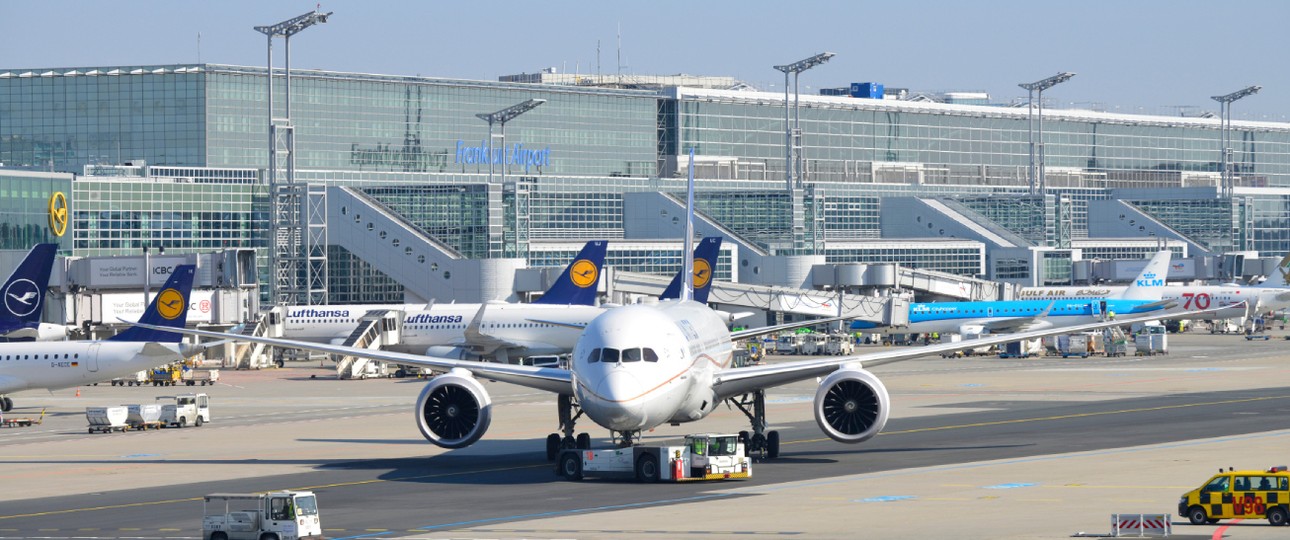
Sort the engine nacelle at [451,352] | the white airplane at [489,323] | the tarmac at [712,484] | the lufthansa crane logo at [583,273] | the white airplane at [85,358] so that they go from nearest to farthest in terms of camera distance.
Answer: the tarmac at [712,484]
the white airplane at [85,358]
the white airplane at [489,323]
the engine nacelle at [451,352]
the lufthansa crane logo at [583,273]

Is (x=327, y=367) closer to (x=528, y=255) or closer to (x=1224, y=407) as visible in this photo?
(x=528, y=255)

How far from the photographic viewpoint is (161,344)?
216ft

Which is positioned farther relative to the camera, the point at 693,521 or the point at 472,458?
the point at 472,458

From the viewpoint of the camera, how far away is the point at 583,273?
10412cm

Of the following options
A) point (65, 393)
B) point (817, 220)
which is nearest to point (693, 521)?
point (65, 393)

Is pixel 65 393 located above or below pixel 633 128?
below

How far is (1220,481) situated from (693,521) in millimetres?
9681

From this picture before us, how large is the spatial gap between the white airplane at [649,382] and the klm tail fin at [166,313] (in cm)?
2432

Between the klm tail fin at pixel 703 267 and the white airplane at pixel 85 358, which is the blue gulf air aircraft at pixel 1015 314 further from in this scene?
the white airplane at pixel 85 358

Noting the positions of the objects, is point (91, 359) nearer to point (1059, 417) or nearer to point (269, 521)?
point (1059, 417)

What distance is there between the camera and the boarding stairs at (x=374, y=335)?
313 ft

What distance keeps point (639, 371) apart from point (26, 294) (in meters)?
45.1

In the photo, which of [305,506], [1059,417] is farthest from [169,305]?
[305,506]

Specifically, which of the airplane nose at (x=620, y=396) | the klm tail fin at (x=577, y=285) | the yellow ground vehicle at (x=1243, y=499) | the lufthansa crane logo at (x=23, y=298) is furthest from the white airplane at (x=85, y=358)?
the yellow ground vehicle at (x=1243, y=499)
